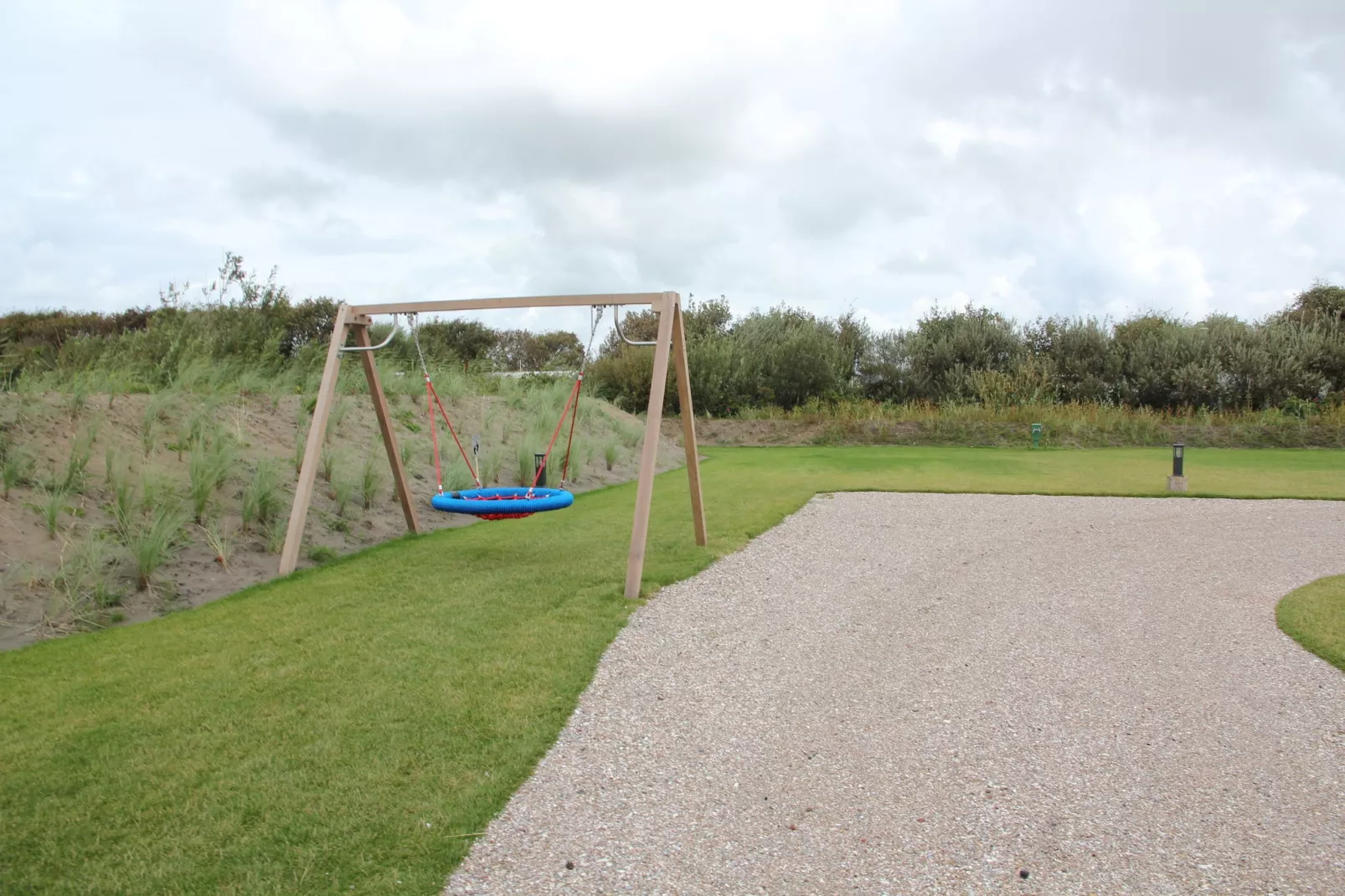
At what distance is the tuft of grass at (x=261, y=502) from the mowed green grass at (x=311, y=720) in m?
0.88

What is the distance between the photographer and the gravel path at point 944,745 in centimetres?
304

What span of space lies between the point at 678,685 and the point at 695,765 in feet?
3.06

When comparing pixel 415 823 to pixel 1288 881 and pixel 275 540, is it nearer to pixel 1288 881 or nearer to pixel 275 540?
pixel 1288 881

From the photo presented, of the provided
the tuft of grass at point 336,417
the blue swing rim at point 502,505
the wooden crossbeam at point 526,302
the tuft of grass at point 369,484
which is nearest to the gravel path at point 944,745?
Result: the blue swing rim at point 502,505

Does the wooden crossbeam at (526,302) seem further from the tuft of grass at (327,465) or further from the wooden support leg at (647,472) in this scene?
the tuft of grass at (327,465)

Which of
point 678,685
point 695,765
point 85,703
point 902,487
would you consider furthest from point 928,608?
point 902,487

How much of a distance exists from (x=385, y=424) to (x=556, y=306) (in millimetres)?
2033

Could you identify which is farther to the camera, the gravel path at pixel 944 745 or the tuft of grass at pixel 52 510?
the tuft of grass at pixel 52 510

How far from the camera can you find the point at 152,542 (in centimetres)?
643

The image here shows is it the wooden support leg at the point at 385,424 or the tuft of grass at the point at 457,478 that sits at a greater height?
the wooden support leg at the point at 385,424

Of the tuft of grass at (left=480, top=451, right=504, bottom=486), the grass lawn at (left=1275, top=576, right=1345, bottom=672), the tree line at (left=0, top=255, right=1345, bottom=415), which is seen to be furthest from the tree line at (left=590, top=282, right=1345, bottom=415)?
the grass lawn at (left=1275, top=576, right=1345, bottom=672)

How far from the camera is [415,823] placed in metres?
3.25

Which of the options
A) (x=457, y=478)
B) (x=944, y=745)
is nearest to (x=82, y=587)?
(x=457, y=478)

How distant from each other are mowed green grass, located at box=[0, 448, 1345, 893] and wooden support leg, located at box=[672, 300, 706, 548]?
35 centimetres
